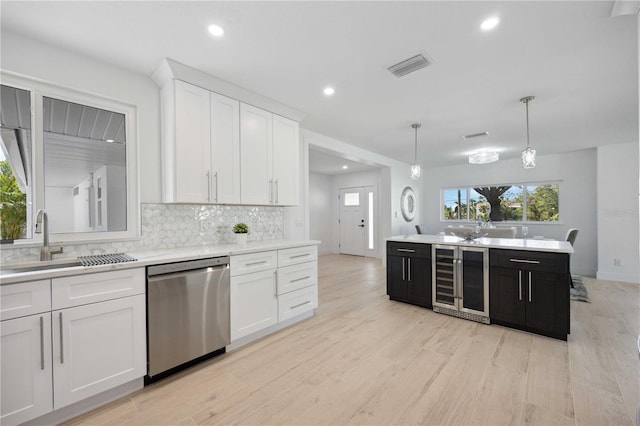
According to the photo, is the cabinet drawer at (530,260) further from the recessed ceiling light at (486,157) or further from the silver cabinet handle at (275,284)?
the silver cabinet handle at (275,284)

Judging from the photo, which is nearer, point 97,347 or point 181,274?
point 97,347

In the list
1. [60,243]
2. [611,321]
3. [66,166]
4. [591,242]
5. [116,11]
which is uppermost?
[116,11]

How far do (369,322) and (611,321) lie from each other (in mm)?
2740

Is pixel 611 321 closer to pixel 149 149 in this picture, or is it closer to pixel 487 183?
pixel 487 183

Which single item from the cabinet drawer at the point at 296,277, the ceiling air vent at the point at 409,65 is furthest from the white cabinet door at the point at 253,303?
the ceiling air vent at the point at 409,65

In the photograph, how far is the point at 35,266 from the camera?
1.89 metres

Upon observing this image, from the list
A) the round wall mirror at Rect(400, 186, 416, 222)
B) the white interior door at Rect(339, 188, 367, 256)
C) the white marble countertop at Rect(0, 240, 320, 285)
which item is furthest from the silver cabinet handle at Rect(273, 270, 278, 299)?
the white interior door at Rect(339, 188, 367, 256)

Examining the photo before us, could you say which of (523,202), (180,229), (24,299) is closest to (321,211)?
(523,202)

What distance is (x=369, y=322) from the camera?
3162mm

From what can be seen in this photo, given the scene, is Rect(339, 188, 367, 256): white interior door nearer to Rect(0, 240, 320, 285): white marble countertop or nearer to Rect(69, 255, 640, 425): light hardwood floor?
Rect(69, 255, 640, 425): light hardwood floor

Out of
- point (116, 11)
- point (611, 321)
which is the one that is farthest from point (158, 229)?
point (611, 321)

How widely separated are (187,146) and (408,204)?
5746 mm

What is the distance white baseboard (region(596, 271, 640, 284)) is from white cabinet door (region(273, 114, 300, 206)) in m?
5.86

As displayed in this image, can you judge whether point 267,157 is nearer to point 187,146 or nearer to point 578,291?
point 187,146
